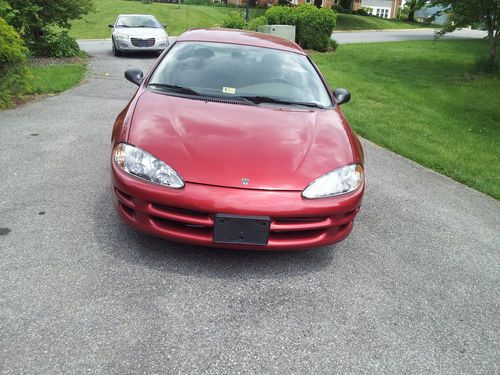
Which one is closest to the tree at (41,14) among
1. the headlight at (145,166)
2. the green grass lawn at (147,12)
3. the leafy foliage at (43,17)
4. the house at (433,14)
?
the leafy foliage at (43,17)

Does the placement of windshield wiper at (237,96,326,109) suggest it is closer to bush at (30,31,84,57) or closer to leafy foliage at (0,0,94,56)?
leafy foliage at (0,0,94,56)

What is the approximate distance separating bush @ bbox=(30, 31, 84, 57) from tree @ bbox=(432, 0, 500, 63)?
10.6 m

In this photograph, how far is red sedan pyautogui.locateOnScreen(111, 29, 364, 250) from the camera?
2.90 metres

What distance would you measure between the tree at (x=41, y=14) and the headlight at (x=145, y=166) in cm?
980

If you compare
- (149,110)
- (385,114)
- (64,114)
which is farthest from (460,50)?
(149,110)

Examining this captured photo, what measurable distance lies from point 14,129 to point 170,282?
4416 mm

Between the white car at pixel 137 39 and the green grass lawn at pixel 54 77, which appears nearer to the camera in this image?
the green grass lawn at pixel 54 77

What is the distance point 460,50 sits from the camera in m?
20.3

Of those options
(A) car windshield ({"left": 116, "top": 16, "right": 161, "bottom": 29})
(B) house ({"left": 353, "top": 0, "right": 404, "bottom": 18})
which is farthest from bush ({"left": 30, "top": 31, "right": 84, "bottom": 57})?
(B) house ({"left": 353, "top": 0, "right": 404, "bottom": 18})

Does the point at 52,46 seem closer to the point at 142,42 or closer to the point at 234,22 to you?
the point at 142,42

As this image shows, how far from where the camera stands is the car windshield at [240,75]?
4.03m

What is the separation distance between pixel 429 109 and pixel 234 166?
7691 mm

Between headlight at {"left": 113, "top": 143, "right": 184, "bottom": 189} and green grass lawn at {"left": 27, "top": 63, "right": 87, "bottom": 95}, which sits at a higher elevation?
headlight at {"left": 113, "top": 143, "right": 184, "bottom": 189}

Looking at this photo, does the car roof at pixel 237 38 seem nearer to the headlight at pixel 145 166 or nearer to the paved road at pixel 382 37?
the headlight at pixel 145 166
